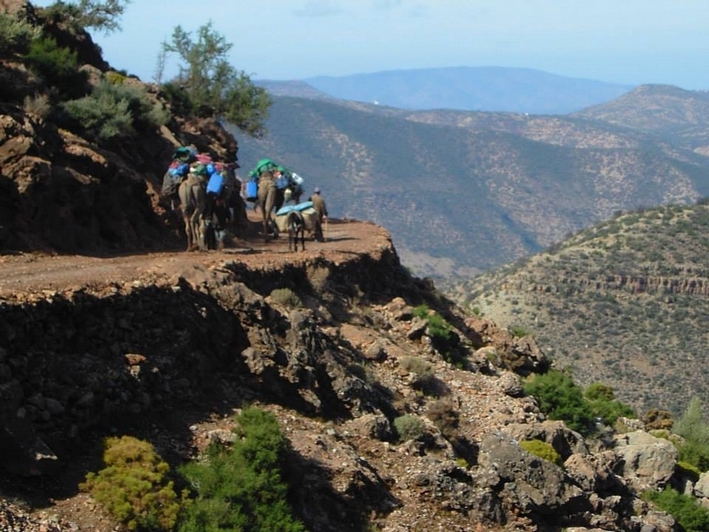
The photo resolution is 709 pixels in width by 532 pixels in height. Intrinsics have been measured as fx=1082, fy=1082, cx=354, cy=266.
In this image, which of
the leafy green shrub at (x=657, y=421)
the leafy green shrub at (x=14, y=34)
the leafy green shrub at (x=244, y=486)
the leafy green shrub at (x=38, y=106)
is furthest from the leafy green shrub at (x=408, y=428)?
the leafy green shrub at (x=657, y=421)

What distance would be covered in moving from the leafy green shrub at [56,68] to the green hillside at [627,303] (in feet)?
106

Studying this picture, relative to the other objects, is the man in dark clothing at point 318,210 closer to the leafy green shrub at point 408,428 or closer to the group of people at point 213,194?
the group of people at point 213,194

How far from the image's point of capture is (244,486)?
43.5ft

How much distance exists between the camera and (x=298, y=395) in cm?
1656

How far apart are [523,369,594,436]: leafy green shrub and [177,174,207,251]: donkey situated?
808 centimetres

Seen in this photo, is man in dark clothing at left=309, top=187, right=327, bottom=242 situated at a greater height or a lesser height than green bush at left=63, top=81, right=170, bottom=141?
lesser

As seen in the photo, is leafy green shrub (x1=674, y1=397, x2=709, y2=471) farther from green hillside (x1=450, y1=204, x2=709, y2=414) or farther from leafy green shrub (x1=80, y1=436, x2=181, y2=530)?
green hillside (x1=450, y1=204, x2=709, y2=414)

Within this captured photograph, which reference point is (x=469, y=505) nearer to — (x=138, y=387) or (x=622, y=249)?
(x=138, y=387)

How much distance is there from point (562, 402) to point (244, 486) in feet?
43.1

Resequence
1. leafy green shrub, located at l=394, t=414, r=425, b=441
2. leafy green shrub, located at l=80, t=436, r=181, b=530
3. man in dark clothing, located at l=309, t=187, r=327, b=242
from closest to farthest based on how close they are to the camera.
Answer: leafy green shrub, located at l=80, t=436, r=181, b=530 < leafy green shrub, located at l=394, t=414, r=425, b=441 < man in dark clothing, located at l=309, t=187, r=327, b=242

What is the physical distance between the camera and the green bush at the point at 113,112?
25.4 m

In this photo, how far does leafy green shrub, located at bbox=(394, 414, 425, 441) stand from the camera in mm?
17359

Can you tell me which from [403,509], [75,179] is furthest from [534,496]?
[75,179]

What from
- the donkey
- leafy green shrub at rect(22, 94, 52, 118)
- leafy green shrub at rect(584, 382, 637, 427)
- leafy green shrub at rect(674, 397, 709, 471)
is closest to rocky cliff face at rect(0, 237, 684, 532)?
the donkey
